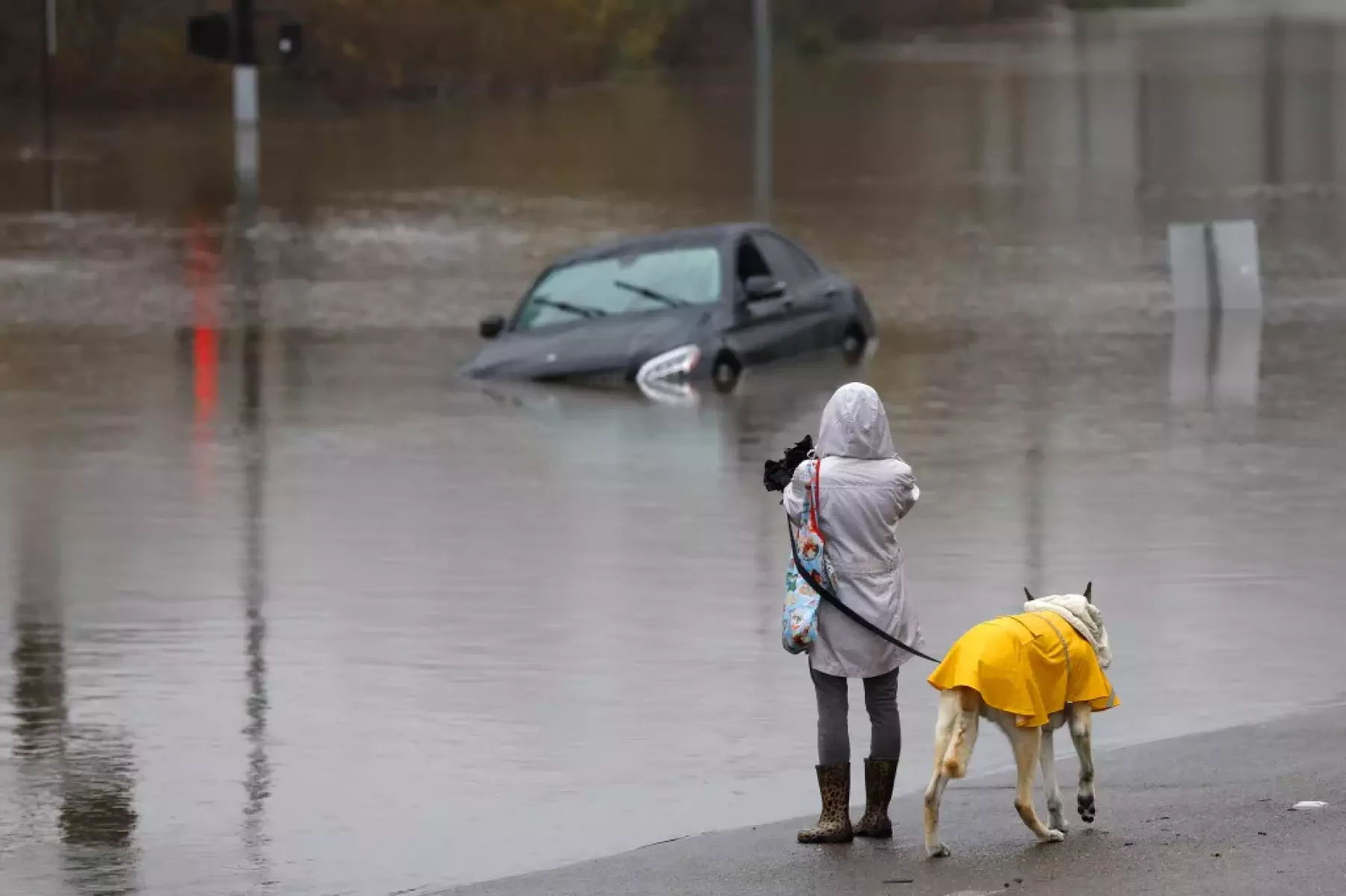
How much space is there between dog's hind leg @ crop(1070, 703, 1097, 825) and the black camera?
3.38ft

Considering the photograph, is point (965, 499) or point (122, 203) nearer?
point (965, 499)

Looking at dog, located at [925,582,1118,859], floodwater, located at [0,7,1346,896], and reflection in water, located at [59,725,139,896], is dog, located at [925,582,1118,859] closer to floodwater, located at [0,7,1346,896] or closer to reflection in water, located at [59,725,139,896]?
floodwater, located at [0,7,1346,896]

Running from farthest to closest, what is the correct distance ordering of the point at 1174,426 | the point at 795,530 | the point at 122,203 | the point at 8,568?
1. the point at 122,203
2. the point at 1174,426
3. the point at 8,568
4. the point at 795,530

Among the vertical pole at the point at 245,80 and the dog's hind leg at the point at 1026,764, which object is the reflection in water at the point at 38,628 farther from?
the vertical pole at the point at 245,80

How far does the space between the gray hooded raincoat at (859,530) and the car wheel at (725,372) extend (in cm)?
1209

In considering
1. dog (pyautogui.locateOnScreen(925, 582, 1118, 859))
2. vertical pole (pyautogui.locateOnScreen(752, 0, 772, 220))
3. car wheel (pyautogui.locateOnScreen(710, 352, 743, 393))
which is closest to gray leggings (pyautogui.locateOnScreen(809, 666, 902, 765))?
dog (pyautogui.locateOnScreen(925, 582, 1118, 859))

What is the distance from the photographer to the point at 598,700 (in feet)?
36.0

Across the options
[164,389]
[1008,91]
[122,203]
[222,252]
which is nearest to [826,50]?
[1008,91]

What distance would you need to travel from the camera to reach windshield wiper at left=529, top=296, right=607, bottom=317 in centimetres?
2172

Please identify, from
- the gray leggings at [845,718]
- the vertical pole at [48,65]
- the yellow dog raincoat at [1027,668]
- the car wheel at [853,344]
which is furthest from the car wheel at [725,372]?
the vertical pole at [48,65]

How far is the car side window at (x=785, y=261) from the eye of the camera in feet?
74.0

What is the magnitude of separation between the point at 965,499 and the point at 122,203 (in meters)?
→ 30.0

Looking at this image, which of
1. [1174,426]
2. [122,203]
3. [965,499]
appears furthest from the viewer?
[122,203]

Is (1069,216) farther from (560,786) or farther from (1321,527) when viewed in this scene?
(560,786)
